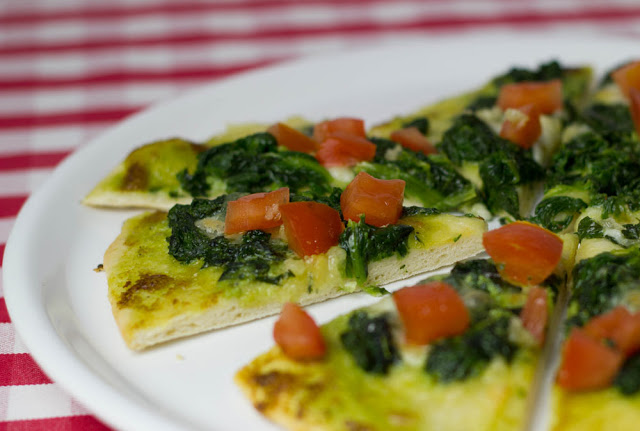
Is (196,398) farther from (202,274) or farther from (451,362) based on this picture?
(451,362)

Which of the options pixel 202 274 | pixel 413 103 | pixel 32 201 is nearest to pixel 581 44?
pixel 413 103

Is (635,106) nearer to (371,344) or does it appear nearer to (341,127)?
(341,127)

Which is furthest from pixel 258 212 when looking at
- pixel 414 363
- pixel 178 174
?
pixel 414 363

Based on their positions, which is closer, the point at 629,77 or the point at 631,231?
the point at 631,231

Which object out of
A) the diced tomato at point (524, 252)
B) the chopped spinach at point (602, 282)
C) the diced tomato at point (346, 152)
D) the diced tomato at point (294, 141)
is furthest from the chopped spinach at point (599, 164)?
the diced tomato at point (294, 141)

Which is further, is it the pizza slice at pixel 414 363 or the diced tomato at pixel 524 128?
the diced tomato at pixel 524 128

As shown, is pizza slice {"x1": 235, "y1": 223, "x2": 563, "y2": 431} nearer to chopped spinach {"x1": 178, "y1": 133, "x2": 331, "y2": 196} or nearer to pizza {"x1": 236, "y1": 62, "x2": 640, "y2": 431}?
pizza {"x1": 236, "y1": 62, "x2": 640, "y2": 431}

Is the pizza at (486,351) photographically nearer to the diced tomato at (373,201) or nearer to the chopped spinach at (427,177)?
the diced tomato at (373,201)
